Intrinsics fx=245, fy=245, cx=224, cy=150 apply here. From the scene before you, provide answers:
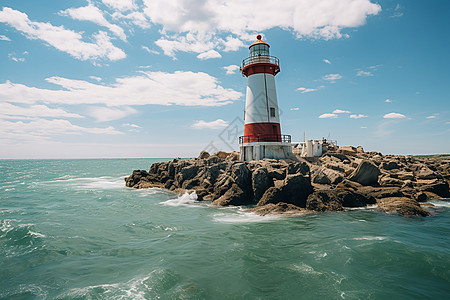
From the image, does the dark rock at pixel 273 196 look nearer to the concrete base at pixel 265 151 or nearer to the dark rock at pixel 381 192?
the dark rock at pixel 381 192

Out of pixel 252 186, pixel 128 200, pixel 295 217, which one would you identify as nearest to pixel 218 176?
pixel 252 186

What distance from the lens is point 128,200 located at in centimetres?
1984

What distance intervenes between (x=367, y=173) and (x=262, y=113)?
10.8 meters

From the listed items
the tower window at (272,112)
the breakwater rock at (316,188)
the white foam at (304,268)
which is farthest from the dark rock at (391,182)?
the white foam at (304,268)

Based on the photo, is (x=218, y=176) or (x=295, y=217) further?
(x=218, y=176)

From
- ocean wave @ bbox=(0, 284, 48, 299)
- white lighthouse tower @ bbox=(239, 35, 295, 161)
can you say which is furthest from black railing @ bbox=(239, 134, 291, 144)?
ocean wave @ bbox=(0, 284, 48, 299)

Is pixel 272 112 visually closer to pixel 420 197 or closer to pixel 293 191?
pixel 293 191

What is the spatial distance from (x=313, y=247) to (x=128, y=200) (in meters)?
15.6

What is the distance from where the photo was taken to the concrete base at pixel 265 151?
22.9 meters

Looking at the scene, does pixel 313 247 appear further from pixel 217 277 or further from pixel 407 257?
pixel 217 277

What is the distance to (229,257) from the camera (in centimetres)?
823

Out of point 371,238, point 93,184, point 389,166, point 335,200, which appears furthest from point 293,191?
point 93,184

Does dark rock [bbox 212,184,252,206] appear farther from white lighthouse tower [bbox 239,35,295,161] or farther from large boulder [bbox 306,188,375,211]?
white lighthouse tower [bbox 239,35,295,161]

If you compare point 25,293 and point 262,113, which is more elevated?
point 262,113
